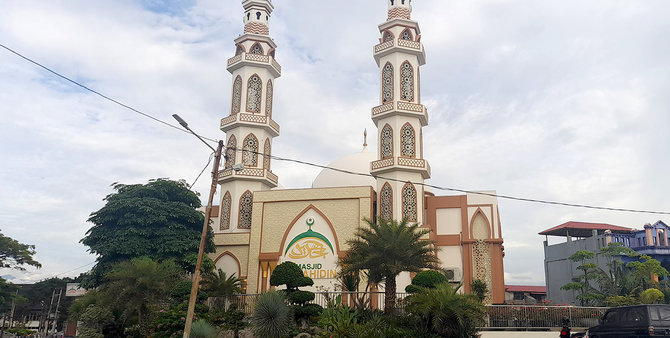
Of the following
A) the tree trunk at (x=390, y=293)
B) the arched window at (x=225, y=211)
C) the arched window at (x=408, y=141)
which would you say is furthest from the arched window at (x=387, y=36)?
the tree trunk at (x=390, y=293)

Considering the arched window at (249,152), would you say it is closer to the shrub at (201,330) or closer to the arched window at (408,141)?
the arched window at (408,141)

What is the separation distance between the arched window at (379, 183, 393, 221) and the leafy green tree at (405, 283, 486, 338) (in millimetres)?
13818

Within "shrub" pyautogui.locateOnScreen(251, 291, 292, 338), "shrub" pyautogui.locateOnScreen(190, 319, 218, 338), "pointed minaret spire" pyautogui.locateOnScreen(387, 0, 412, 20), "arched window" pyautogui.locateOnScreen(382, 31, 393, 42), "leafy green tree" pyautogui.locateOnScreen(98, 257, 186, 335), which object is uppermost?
"pointed minaret spire" pyautogui.locateOnScreen(387, 0, 412, 20)

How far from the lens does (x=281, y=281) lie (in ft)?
71.4

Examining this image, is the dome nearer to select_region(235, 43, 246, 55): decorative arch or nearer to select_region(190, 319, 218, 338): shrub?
select_region(235, 43, 246, 55): decorative arch

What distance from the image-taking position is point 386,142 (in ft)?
113

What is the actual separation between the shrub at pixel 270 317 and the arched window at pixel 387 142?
627 inches

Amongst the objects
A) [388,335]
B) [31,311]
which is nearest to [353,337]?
[388,335]

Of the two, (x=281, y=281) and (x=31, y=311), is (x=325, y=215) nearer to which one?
(x=281, y=281)

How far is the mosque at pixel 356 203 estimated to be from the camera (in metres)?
32.0

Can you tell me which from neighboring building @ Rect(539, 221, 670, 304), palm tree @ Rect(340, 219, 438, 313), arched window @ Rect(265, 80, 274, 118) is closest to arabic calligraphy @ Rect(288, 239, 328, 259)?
palm tree @ Rect(340, 219, 438, 313)

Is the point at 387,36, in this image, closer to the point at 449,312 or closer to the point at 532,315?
the point at 532,315

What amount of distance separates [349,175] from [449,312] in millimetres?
21309

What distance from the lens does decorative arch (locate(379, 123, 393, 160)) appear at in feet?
112
